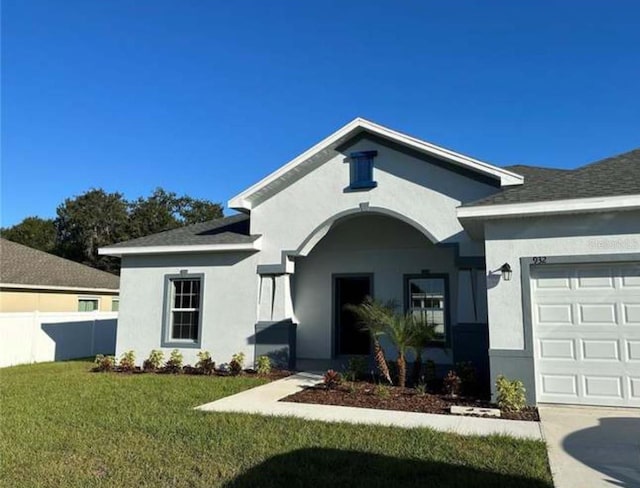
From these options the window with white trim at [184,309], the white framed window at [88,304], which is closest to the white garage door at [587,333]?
the window with white trim at [184,309]

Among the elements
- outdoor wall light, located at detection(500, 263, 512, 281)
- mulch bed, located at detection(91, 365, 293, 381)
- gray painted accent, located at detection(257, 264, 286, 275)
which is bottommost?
mulch bed, located at detection(91, 365, 293, 381)

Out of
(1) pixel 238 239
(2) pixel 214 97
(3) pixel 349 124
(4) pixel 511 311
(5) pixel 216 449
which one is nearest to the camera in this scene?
(5) pixel 216 449

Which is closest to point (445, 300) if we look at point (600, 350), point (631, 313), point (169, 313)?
point (600, 350)

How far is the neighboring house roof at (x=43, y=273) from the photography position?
19.4 metres

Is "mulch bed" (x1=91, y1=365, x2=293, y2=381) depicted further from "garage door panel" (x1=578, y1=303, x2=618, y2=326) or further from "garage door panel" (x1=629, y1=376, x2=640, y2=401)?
"garage door panel" (x1=629, y1=376, x2=640, y2=401)

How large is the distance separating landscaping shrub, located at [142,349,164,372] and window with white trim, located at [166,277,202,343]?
0.54 m

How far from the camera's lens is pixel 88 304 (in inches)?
893

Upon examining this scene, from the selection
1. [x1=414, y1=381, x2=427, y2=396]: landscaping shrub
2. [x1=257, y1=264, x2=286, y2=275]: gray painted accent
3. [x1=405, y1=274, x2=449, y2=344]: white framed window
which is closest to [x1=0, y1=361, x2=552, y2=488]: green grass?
[x1=414, y1=381, x2=427, y2=396]: landscaping shrub

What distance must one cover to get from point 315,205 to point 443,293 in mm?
4467

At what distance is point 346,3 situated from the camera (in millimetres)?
13180

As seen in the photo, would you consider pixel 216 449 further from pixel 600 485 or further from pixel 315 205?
pixel 315 205

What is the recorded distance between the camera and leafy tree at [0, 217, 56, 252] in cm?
4794

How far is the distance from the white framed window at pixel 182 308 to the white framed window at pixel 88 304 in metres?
10.5

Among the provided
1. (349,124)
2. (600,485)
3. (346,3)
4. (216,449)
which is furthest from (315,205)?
(600,485)
